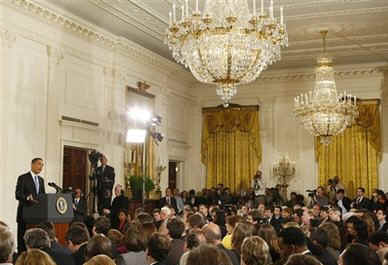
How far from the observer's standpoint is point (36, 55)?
38.7 feet

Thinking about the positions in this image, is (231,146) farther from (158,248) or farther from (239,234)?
(158,248)

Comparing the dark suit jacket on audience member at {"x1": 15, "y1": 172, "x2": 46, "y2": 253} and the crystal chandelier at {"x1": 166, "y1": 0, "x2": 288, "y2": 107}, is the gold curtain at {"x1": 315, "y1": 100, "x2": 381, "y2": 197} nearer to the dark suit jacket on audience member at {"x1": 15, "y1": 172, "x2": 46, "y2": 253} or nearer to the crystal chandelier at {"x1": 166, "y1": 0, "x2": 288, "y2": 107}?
the crystal chandelier at {"x1": 166, "y1": 0, "x2": 288, "y2": 107}

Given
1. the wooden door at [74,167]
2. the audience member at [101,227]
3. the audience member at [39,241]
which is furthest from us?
the wooden door at [74,167]

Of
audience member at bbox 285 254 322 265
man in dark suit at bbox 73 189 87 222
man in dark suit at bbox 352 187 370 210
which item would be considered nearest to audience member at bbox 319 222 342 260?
audience member at bbox 285 254 322 265

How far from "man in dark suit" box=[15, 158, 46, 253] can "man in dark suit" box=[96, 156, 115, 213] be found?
138 inches

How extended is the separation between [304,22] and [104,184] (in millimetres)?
6266

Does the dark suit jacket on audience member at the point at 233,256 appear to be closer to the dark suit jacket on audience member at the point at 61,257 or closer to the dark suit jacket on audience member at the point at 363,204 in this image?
the dark suit jacket on audience member at the point at 61,257

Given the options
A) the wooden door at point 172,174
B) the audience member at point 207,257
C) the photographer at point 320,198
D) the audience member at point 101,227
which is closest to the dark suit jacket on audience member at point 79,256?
the audience member at point 101,227

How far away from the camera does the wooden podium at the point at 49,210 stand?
8203 mm

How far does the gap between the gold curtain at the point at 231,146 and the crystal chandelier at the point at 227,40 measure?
1115 centimetres

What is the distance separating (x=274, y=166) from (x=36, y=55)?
31.8 feet

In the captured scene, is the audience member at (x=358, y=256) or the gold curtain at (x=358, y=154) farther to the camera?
the gold curtain at (x=358, y=154)

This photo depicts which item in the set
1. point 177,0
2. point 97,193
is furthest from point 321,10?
point 97,193

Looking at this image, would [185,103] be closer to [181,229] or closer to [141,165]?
[141,165]
